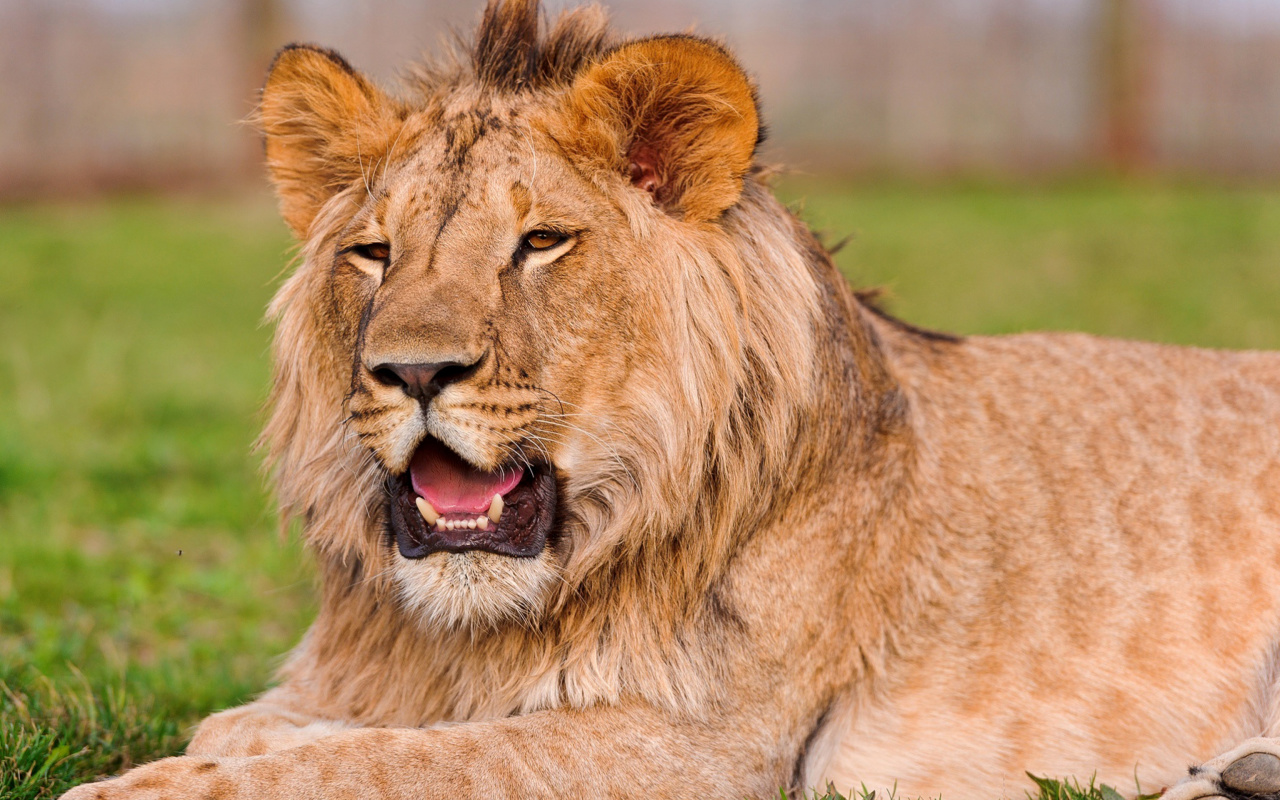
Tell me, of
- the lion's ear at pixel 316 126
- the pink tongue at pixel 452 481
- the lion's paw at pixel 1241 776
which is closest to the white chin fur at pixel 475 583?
the pink tongue at pixel 452 481

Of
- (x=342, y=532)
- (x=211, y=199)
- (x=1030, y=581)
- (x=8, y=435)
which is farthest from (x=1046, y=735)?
(x=211, y=199)

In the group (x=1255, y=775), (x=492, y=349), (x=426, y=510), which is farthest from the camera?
(x=1255, y=775)

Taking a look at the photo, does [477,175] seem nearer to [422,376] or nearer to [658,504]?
[422,376]

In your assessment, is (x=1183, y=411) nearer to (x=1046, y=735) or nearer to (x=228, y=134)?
(x=1046, y=735)

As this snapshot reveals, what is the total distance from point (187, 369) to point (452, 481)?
7454mm

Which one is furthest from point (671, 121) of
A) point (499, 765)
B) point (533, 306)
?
point (499, 765)

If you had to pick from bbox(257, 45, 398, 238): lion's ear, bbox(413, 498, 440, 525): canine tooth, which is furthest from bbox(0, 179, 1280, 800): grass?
bbox(413, 498, 440, 525): canine tooth

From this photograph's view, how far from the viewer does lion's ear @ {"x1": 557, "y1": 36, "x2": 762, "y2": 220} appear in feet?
10.2

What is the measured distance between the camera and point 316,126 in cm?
354

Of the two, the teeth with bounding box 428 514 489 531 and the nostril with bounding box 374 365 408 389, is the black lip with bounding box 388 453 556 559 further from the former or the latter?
the nostril with bounding box 374 365 408 389

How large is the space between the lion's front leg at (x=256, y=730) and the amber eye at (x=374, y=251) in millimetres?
1134

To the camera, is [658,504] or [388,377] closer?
[388,377]

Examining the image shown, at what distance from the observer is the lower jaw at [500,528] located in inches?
118

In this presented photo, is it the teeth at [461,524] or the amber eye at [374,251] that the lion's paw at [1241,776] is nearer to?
the teeth at [461,524]
